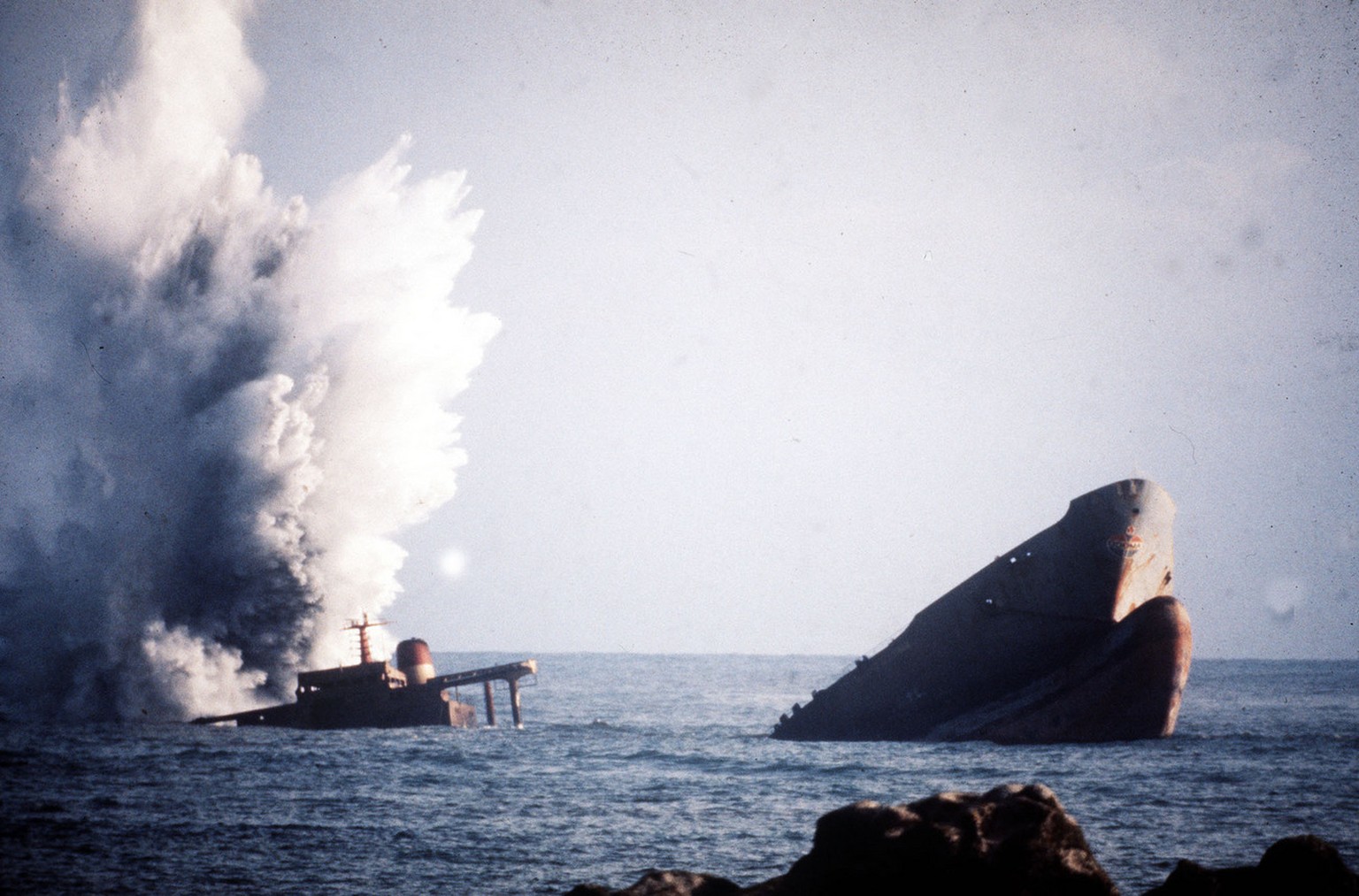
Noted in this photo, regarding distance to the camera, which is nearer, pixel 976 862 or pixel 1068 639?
pixel 976 862

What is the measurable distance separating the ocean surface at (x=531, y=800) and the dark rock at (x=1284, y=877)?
472 centimetres

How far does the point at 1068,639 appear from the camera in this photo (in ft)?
125

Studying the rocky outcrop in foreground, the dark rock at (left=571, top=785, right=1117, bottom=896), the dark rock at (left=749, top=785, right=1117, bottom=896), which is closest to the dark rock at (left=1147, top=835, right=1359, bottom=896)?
the rocky outcrop in foreground

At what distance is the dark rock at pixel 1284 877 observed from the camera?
1277 centimetres

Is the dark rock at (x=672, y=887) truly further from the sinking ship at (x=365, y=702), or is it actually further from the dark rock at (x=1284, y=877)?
the sinking ship at (x=365, y=702)

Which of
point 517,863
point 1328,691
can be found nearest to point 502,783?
point 517,863

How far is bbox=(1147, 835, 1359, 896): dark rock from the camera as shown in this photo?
12773 millimetres

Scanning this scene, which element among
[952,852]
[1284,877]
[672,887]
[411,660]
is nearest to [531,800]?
[672,887]

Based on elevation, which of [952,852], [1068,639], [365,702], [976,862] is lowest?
[976,862]

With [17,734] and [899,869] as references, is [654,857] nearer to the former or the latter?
[899,869]

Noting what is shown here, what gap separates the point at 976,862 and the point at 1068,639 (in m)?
28.4

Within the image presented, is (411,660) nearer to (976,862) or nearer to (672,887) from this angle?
(672,887)

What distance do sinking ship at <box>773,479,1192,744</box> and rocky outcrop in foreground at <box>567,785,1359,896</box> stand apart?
2458 cm

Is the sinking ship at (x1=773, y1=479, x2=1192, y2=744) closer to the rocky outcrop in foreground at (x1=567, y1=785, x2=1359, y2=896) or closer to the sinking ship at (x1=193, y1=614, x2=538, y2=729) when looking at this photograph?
the sinking ship at (x1=193, y1=614, x2=538, y2=729)
